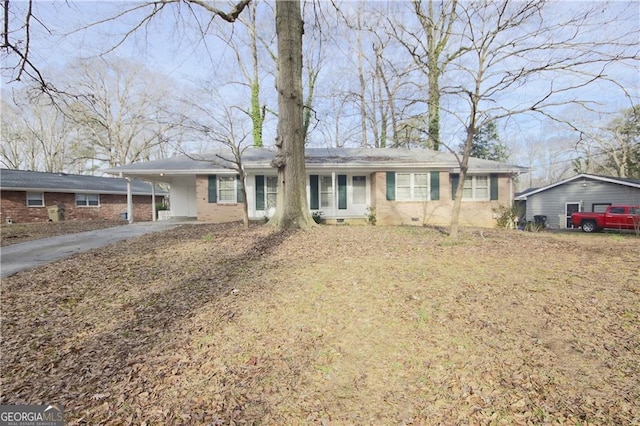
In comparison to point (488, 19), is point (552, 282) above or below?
below

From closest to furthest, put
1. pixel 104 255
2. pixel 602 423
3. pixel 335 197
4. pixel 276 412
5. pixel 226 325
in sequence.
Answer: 1. pixel 602 423
2. pixel 276 412
3. pixel 226 325
4. pixel 104 255
5. pixel 335 197

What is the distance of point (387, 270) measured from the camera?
4977 mm

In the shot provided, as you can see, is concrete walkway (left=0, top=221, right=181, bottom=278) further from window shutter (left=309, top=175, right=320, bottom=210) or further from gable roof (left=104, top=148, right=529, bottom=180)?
window shutter (left=309, top=175, right=320, bottom=210)

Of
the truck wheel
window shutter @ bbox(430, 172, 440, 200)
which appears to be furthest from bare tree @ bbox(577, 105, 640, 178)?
window shutter @ bbox(430, 172, 440, 200)

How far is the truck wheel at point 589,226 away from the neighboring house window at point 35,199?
3140 cm

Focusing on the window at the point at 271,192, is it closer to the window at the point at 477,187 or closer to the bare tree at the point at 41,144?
the window at the point at 477,187

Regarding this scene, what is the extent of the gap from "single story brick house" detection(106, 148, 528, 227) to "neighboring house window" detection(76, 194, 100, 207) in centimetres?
901

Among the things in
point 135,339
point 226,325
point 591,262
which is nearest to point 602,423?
point 226,325

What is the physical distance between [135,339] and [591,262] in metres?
7.19

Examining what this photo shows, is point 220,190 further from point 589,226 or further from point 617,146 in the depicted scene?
point 589,226

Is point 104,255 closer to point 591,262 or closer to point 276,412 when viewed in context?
point 276,412

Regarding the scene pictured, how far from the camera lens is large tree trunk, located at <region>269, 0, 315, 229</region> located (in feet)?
28.4

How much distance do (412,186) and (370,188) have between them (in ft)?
6.39

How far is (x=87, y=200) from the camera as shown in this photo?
2067cm
